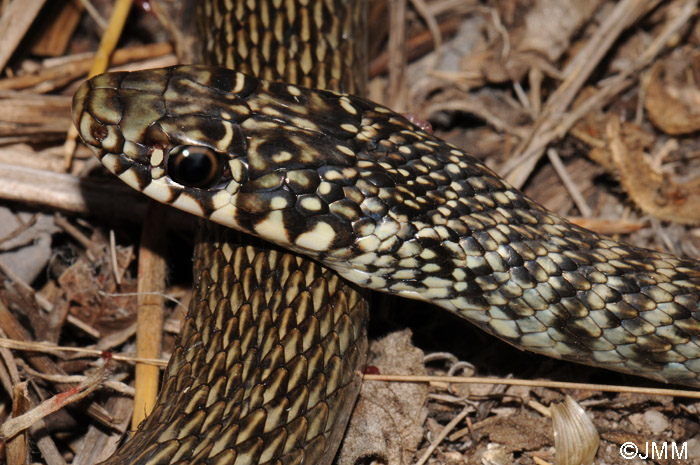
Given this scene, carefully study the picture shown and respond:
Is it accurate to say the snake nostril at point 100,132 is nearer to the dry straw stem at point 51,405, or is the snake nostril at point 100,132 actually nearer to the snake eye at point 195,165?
the snake eye at point 195,165

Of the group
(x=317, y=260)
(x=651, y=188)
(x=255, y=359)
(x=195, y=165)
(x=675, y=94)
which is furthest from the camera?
(x=675, y=94)

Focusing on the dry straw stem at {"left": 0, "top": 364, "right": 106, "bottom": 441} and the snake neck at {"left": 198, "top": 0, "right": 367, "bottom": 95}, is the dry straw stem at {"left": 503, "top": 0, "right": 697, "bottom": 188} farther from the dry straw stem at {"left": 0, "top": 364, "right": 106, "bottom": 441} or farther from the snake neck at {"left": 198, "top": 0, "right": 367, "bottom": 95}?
the dry straw stem at {"left": 0, "top": 364, "right": 106, "bottom": 441}

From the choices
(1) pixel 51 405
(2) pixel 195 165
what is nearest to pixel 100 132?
(2) pixel 195 165

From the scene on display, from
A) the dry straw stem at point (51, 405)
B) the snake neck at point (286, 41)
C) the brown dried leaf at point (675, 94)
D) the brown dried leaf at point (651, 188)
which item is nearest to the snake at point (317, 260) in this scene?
the dry straw stem at point (51, 405)

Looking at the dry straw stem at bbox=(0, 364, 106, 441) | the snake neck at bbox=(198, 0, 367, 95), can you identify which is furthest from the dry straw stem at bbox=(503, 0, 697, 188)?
the dry straw stem at bbox=(0, 364, 106, 441)

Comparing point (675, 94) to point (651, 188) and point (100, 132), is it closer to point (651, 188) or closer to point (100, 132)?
point (651, 188)

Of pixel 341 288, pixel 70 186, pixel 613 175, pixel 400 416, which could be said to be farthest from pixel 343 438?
pixel 613 175

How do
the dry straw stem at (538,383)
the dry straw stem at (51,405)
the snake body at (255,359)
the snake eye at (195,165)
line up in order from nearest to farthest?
the snake body at (255,359)
the snake eye at (195,165)
the dry straw stem at (51,405)
the dry straw stem at (538,383)
